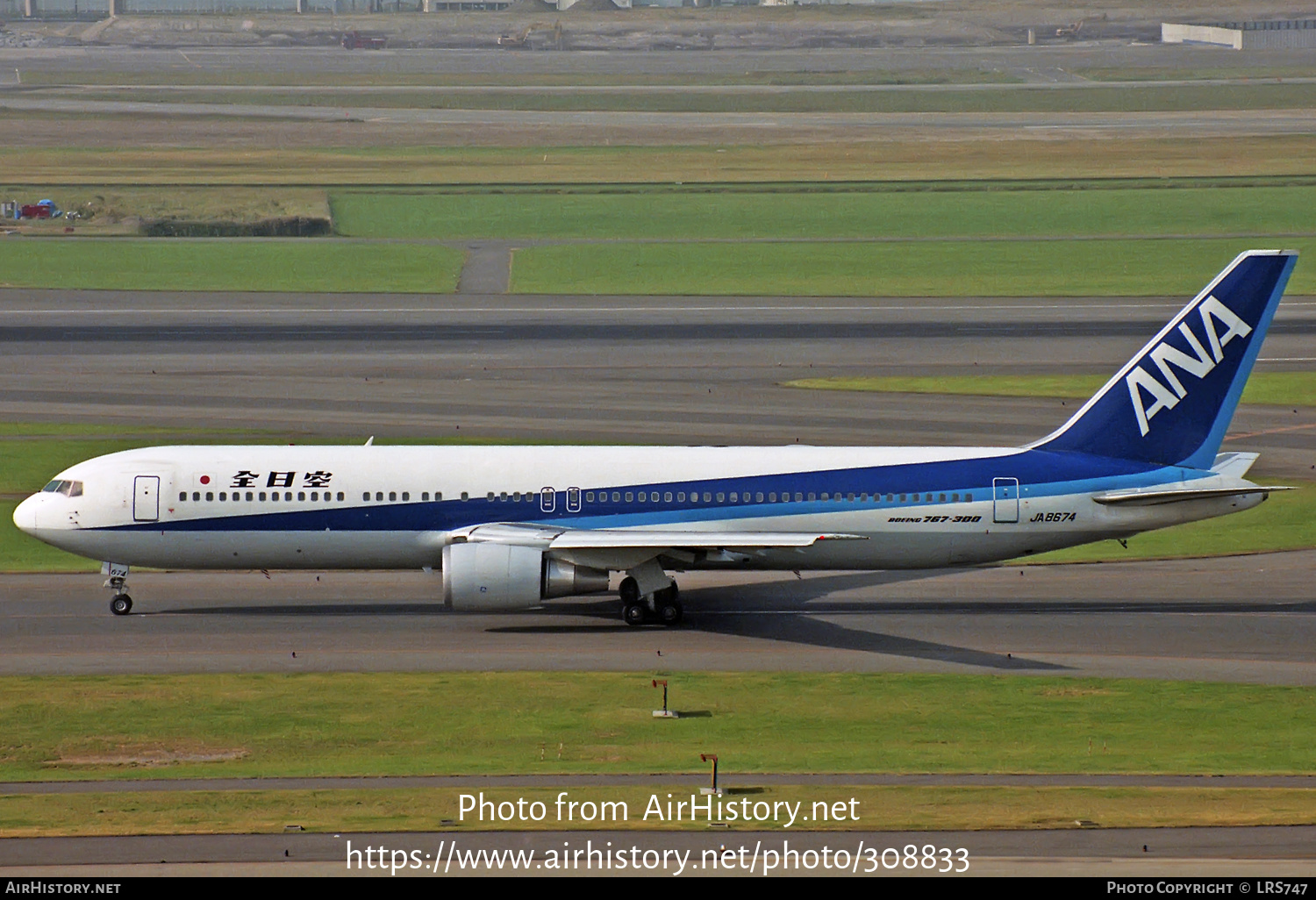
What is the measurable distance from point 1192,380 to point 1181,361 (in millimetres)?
575

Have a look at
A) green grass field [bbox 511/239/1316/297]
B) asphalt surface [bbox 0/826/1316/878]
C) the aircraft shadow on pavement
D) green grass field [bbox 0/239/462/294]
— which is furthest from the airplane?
green grass field [bbox 0/239/462/294]

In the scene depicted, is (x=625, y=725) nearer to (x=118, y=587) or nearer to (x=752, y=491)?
(x=752, y=491)

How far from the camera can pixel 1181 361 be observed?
45.3 meters

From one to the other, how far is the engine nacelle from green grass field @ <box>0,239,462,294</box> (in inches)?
2455

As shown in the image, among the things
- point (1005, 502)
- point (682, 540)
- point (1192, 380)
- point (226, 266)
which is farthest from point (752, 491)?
point (226, 266)

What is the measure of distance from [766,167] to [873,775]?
5334 inches

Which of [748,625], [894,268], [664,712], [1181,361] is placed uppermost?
[894,268]

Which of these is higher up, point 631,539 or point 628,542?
point 631,539

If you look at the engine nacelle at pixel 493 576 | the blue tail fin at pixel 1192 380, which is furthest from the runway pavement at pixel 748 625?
the blue tail fin at pixel 1192 380

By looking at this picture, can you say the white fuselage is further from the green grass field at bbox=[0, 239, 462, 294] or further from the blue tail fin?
the green grass field at bbox=[0, 239, 462, 294]

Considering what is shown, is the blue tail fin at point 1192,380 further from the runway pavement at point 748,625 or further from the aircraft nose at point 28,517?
the aircraft nose at point 28,517

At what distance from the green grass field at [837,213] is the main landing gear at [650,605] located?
83.8 metres

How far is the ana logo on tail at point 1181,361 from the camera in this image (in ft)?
148

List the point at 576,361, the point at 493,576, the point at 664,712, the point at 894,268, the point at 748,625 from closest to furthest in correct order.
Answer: the point at 664,712, the point at 493,576, the point at 748,625, the point at 576,361, the point at 894,268
